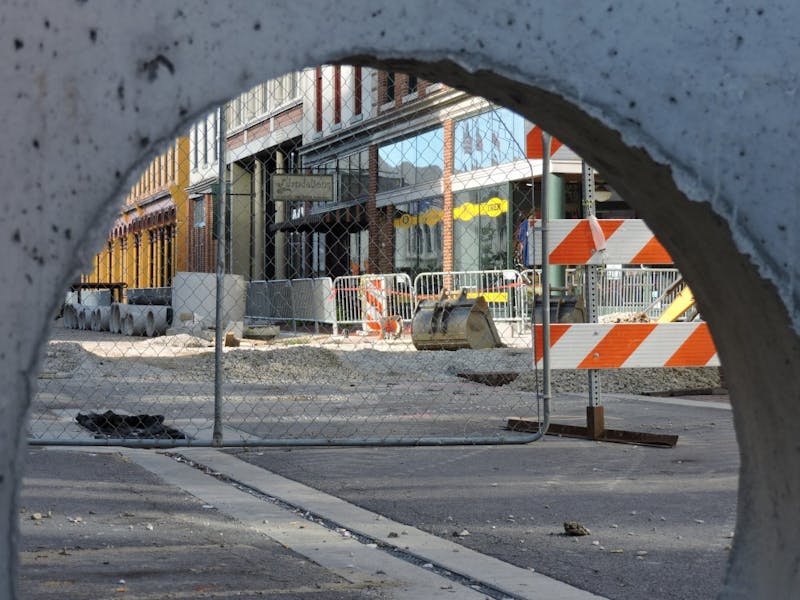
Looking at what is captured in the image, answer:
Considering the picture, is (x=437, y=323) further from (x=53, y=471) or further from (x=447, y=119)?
(x=53, y=471)

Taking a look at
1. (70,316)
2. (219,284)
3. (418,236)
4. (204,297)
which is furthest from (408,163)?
(219,284)

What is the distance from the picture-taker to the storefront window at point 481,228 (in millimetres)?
25859

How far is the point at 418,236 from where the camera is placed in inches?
1177

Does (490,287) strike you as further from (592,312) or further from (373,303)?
(592,312)

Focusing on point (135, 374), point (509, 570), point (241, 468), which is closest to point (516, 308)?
point (135, 374)

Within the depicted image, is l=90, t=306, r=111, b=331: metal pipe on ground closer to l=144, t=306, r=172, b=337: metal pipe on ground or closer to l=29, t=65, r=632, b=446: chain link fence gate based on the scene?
l=29, t=65, r=632, b=446: chain link fence gate

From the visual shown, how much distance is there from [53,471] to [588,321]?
391cm

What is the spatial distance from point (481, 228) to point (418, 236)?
127 inches

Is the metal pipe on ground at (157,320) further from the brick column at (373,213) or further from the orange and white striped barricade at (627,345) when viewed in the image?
the orange and white striped barricade at (627,345)

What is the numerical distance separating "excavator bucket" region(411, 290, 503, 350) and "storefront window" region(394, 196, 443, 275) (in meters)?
8.53

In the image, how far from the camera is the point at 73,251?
6.59ft

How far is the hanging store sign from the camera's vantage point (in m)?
8.83

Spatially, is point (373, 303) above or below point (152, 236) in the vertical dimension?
below

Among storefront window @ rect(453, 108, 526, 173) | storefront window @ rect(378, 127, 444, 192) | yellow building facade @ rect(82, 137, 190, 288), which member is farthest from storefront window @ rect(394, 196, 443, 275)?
yellow building facade @ rect(82, 137, 190, 288)
